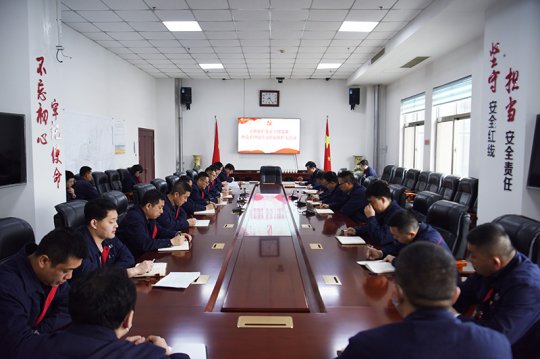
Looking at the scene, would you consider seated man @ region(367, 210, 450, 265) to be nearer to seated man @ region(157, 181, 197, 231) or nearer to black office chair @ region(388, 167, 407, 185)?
seated man @ region(157, 181, 197, 231)

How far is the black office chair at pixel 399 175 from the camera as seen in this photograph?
8187mm

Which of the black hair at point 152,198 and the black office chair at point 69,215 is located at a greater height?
the black hair at point 152,198

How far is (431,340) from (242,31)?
5932mm

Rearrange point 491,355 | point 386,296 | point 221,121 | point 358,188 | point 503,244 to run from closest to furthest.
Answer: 1. point 491,355
2. point 503,244
3. point 386,296
4. point 358,188
5. point 221,121

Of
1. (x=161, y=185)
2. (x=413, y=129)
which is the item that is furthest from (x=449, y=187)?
(x=161, y=185)

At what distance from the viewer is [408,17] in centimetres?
557

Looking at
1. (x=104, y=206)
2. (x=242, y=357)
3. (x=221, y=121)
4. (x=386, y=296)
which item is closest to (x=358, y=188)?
(x=386, y=296)

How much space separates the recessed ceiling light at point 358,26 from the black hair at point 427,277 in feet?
17.6

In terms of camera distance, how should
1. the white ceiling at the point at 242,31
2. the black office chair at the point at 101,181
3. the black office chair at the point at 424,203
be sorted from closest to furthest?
the black office chair at the point at 424,203 → the white ceiling at the point at 242,31 → the black office chair at the point at 101,181

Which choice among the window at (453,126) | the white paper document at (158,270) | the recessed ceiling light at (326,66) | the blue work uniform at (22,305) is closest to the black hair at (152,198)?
the white paper document at (158,270)

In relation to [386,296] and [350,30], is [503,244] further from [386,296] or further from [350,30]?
[350,30]

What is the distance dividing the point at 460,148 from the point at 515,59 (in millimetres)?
3060

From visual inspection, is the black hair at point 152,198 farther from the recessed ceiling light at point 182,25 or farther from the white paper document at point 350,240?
the recessed ceiling light at point 182,25

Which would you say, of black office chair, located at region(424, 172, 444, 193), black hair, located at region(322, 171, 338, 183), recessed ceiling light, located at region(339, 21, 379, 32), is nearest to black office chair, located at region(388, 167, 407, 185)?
black office chair, located at region(424, 172, 444, 193)
